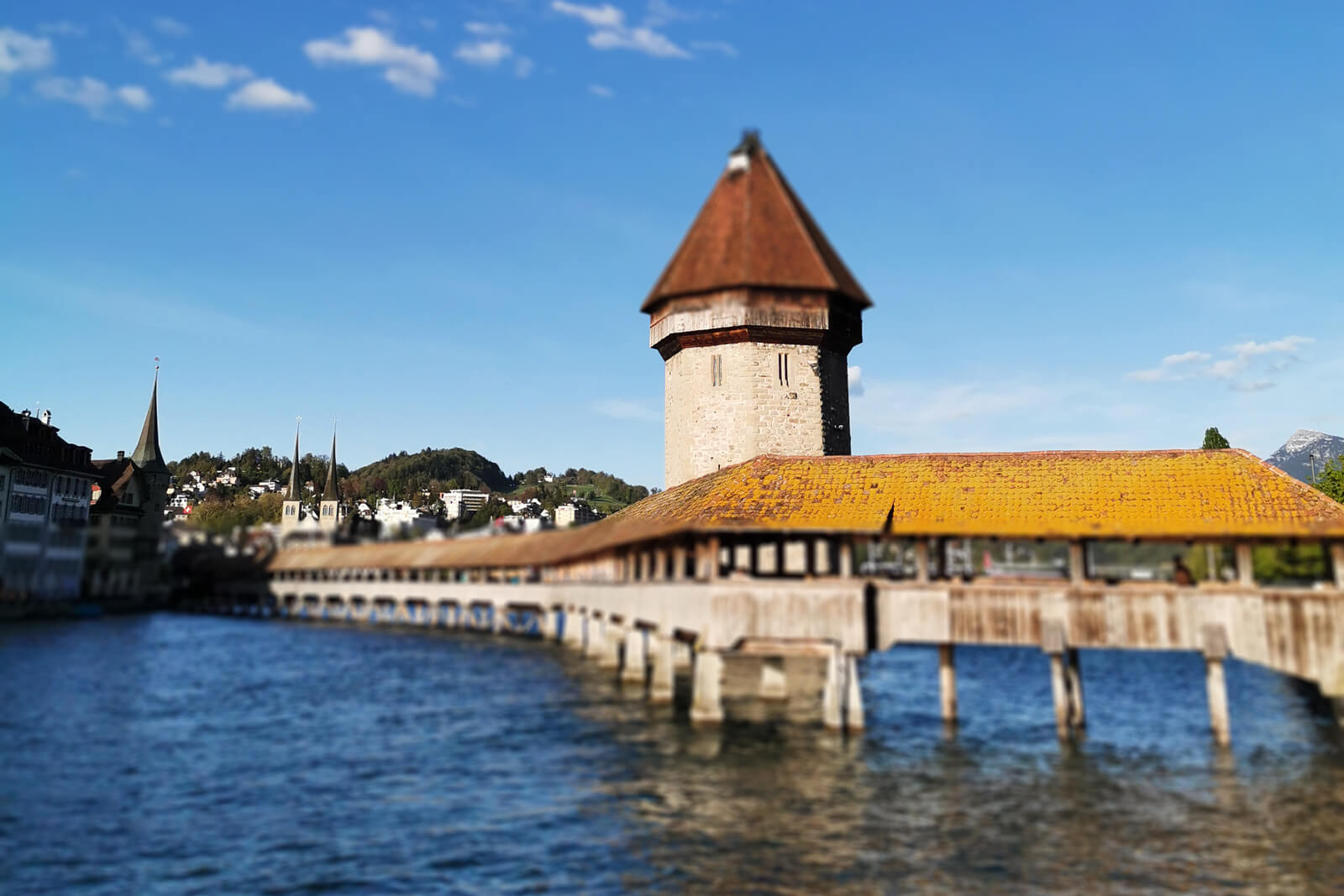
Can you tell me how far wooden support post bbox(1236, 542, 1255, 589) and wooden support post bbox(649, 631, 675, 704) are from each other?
39.3 feet

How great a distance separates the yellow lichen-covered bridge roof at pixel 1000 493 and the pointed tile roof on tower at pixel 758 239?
20.8 feet

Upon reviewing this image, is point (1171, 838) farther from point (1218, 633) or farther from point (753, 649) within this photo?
point (753, 649)

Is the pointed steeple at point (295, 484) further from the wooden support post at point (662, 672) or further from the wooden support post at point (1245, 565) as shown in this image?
the wooden support post at point (1245, 565)

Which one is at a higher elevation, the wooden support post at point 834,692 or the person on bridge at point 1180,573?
the person on bridge at point 1180,573

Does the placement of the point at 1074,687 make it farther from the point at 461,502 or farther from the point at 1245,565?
the point at 461,502

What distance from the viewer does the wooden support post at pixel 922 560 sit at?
841 inches

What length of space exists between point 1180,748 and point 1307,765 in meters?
3.24

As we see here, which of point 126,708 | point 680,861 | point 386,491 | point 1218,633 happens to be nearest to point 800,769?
point 680,861

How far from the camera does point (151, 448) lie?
14.6m

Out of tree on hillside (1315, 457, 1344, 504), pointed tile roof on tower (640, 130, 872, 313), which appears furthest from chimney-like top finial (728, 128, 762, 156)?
tree on hillside (1315, 457, 1344, 504)

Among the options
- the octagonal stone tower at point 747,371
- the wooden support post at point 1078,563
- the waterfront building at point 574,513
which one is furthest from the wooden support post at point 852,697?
the octagonal stone tower at point 747,371

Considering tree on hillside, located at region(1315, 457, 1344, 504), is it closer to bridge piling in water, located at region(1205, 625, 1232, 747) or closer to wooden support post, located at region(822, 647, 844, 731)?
bridge piling in water, located at region(1205, 625, 1232, 747)

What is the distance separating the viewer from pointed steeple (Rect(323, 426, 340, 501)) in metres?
15.2

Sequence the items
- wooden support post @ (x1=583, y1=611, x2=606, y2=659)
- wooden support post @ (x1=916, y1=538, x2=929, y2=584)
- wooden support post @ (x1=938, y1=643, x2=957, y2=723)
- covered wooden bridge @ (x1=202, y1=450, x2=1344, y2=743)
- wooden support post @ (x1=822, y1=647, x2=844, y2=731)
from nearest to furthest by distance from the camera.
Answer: covered wooden bridge @ (x1=202, y1=450, x2=1344, y2=743) → wooden support post @ (x1=583, y1=611, x2=606, y2=659) → wooden support post @ (x1=916, y1=538, x2=929, y2=584) → wooden support post @ (x1=822, y1=647, x2=844, y2=731) → wooden support post @ (x1=938, y1=643, x2=957, y2=723)
